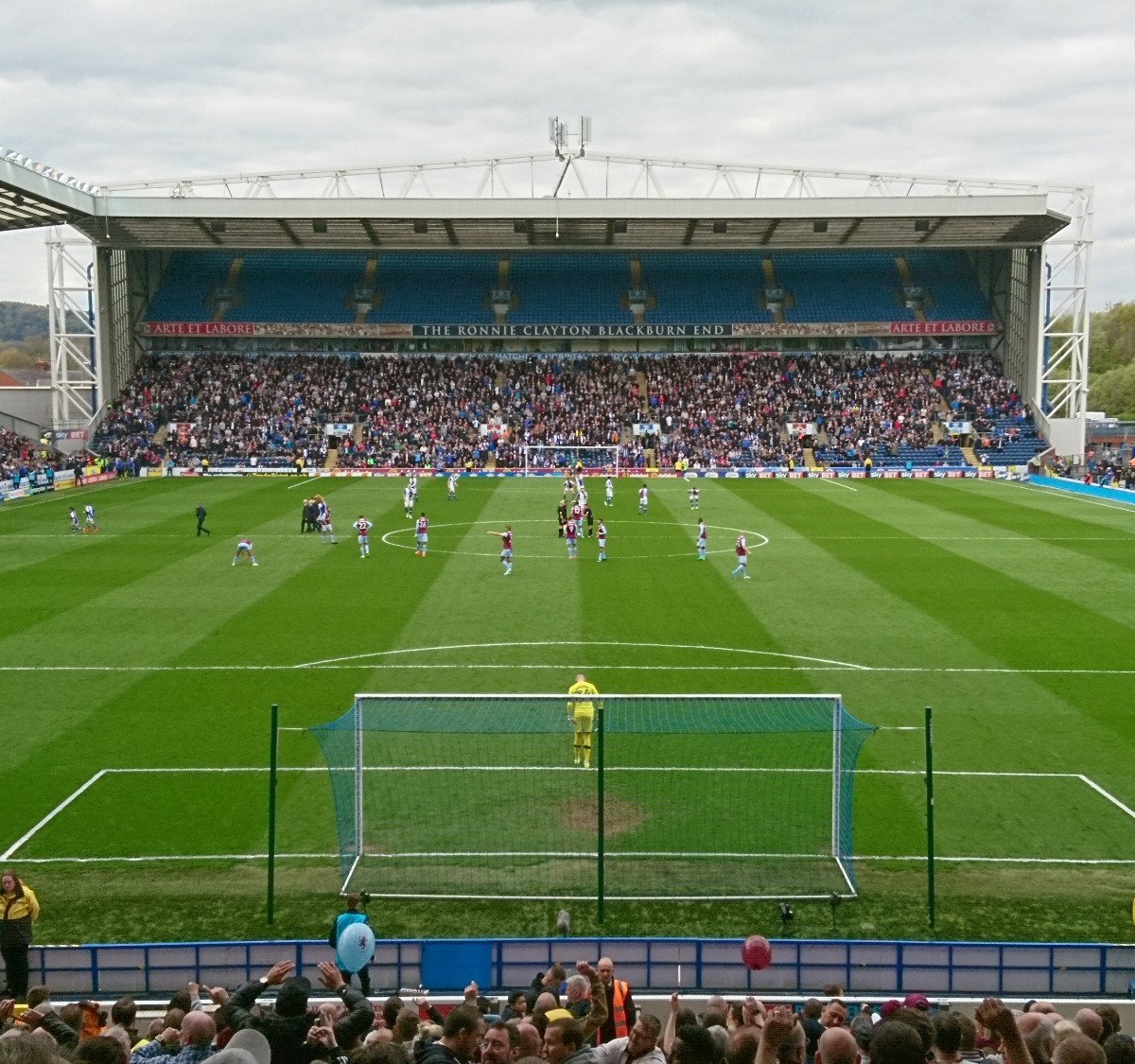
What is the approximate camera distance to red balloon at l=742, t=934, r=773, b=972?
1010 cm

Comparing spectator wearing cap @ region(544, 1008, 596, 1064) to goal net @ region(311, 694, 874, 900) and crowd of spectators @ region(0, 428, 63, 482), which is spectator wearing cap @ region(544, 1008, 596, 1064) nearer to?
goal net @ region(311, 694, 874, 900)

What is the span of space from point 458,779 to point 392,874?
3.03m

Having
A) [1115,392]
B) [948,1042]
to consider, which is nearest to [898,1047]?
[948,1042]

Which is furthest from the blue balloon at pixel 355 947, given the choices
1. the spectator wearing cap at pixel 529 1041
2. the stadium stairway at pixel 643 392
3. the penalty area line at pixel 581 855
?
the stadium stairway at pixel 643 392

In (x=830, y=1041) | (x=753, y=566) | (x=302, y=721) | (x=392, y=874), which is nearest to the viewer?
(x=830, y=1041)

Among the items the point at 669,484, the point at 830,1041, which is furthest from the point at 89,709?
the point at 669,484

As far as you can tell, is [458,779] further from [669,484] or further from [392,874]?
[669,484]

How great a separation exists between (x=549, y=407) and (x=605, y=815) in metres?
62.2

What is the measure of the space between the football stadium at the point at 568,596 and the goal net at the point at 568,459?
408mm

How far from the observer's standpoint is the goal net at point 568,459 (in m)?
70.6

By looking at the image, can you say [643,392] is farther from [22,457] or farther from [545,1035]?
[545,1035]

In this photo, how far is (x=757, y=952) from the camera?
10.5 metres

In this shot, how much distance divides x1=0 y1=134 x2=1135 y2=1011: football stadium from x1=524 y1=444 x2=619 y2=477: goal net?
0.41 metres

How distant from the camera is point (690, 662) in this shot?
78.1ft
